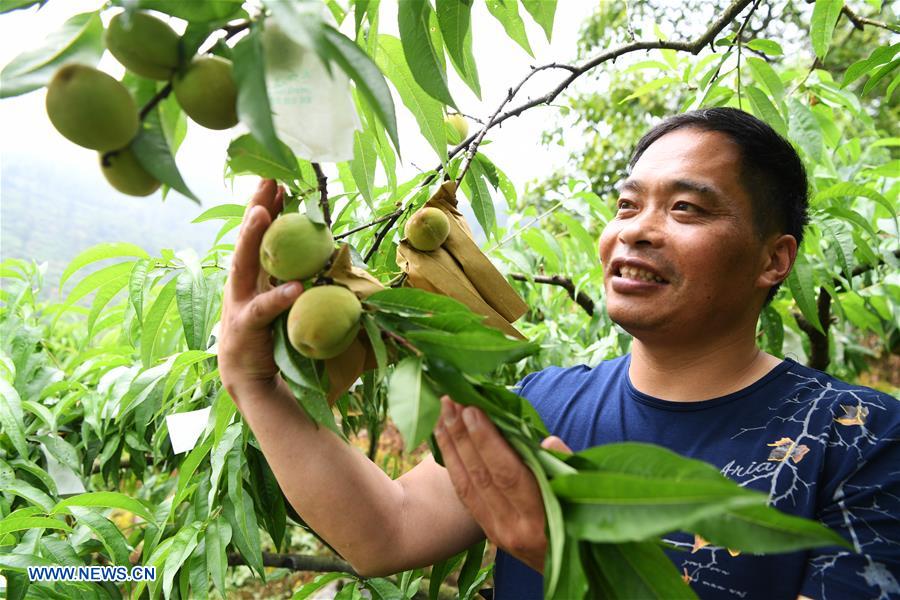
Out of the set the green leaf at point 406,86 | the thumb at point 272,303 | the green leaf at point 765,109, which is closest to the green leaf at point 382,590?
the thumb at point 272,303

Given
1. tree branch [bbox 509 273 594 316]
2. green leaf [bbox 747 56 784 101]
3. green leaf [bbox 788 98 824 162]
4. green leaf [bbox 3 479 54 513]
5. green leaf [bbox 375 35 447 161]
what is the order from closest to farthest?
green leaf [bbox 375 35 447 161]
green leaf [bbox 3 479 54 513]
green leaf [bbox 747 56 784 101]
green leaf [bbox 788 98 824 162]
tree branch [bbox 509 273 594 316]

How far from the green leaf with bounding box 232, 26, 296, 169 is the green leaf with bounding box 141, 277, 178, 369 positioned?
82 cm

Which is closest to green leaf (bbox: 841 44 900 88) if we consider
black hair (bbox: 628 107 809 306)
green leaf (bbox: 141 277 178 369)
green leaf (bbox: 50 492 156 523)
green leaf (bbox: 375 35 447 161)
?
black hair (bbox: 628 107 809 306)

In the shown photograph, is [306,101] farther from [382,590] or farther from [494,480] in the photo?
[382,590]

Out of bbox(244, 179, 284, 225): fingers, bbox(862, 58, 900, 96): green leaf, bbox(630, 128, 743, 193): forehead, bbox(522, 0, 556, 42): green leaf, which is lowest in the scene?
bbox(630, 128, 743, 193): forehead

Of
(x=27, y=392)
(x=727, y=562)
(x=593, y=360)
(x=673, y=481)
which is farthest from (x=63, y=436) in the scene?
(x=673, y=481)

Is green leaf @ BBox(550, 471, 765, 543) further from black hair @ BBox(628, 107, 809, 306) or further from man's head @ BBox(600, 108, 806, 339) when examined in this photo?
black hair @ BBox(628, 107, 809, 306)

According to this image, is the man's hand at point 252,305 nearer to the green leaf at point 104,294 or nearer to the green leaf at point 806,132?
the green leaf at point 104,294

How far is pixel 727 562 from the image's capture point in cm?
98

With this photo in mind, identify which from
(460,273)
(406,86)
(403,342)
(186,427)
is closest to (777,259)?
(460,273)

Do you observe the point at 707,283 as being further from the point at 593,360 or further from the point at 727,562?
the point at 593,360

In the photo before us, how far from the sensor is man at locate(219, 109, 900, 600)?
0.90 meters

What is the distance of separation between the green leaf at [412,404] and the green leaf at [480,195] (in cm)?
66

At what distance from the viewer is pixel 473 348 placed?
1.90 feet
